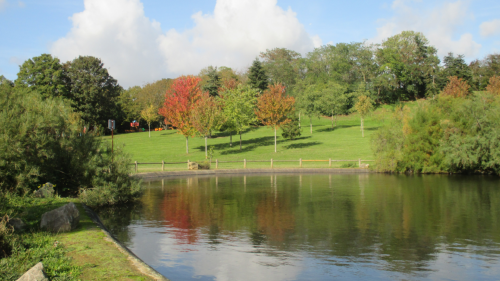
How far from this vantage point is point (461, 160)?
1155 inches

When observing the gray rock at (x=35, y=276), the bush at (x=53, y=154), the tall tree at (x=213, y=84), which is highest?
the tall tree at (x=213, y=84)

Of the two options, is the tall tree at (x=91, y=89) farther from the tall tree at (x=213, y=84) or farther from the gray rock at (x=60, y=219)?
the gray rock at (x=60, y=219)

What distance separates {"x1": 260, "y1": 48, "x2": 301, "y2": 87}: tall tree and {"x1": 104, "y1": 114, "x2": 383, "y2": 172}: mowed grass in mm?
30000

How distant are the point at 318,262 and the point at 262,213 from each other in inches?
250

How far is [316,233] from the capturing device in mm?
12258

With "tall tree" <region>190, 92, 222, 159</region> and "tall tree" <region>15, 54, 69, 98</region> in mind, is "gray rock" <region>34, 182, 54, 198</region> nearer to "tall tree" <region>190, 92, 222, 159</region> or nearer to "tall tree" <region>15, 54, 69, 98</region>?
"tall tree" <region>190, 92, 222, 159</region>

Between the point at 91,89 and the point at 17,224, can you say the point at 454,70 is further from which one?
the point at 17,224

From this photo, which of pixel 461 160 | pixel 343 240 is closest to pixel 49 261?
pixel 343 240

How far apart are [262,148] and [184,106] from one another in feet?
38.4

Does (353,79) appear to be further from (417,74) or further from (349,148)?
(349,148)

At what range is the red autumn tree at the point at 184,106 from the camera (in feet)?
160

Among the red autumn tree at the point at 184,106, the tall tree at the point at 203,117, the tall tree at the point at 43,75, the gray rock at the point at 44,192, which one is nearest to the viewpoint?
the gray rock at the point at 44,192

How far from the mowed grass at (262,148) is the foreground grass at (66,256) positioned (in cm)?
2660

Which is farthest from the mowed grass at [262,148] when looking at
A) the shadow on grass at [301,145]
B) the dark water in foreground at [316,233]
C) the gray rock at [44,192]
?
the gray rock at [44,192]
